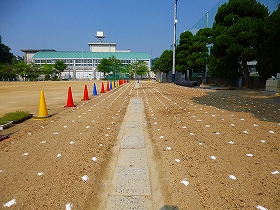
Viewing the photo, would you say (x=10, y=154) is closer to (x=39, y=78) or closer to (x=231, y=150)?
(x=231, y=150)

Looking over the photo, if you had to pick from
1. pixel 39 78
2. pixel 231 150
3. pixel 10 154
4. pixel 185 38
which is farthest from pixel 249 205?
pixel 39 78

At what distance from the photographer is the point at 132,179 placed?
2.53m

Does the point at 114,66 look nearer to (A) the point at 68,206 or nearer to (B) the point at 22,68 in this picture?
(B) the point at 22,68

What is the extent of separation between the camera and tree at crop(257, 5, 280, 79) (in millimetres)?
11844

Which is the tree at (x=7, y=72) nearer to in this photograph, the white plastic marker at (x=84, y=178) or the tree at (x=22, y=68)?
the tree at (x=22, y=68)

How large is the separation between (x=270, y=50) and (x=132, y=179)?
15.0 m

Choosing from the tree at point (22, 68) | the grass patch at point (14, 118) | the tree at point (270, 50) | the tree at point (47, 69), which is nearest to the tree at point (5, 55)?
the tree at point (22, 68)

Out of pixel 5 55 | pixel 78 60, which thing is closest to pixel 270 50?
pixel 78 60

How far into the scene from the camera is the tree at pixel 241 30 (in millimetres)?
14828

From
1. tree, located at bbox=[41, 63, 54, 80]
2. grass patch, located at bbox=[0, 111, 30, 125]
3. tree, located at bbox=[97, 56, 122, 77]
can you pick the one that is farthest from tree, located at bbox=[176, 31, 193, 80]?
tree, located at bbox=[41, 63, 54, 80]

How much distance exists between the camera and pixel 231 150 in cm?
336

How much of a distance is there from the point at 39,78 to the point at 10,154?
79878 millimetres

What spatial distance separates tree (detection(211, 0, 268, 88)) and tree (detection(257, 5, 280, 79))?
0.81m

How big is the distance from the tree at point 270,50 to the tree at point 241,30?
0.81 m
